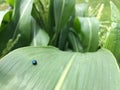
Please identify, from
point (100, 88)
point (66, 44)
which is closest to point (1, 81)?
point (100, 88)

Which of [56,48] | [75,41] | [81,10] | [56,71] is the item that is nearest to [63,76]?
[56,71]

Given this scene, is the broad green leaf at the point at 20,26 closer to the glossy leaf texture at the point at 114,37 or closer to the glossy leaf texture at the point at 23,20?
the glossy leaf texture at the point at 23,20

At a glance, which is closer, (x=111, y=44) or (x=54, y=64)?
(x=54, y=64)

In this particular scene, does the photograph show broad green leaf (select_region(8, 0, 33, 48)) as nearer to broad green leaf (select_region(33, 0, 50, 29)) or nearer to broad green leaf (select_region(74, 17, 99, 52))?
broad green leaf (select_region(33, 0, 50, 29))

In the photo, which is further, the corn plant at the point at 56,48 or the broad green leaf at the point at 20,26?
the broad green leaf at the point at 20,26

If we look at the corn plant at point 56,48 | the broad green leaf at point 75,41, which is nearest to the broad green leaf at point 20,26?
the corn plant at point 56,48

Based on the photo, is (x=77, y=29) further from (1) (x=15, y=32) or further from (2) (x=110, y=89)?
(2) (x=110, y=89)

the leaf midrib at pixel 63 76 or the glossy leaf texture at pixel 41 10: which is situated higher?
the glossy leaf texture at pixel 41 10

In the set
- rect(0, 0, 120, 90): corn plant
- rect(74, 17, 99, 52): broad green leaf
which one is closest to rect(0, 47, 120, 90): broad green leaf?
rect(0, 0, 120, 90): corn plant
